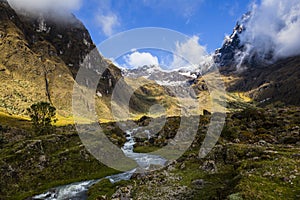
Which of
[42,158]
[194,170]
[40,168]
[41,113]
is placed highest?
[41,113]

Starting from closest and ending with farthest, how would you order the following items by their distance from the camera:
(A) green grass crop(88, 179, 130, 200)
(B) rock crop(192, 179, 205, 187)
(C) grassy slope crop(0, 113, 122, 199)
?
(B) rock crop(192, 179, 205, 187) < (A) green grass crop(88, 179, 130, 200) < (C) grassy slope crop(0, 113, 122, 199)

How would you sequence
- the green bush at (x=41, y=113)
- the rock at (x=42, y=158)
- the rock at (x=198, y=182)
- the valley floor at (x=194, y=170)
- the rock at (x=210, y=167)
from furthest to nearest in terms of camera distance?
1. the green bush at (x=41, y=113)
2. the rock at (x=42, y=158)
3. the rock at (x=210, y=167)
4. the rock at (x=198, y=182)
5. the valley floor at (x=194, y=170)

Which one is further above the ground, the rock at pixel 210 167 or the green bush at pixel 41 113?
the green bush at pixel 41 113

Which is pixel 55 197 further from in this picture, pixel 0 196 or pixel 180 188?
pixel 180 188

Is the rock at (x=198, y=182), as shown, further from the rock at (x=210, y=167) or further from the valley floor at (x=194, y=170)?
the rock at (x=210, y=167)

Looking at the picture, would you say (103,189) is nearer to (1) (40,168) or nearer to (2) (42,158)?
(1) (40,168)

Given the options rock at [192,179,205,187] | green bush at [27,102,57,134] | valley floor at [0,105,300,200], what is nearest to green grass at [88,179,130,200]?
valley floor at [0,105,300,200]

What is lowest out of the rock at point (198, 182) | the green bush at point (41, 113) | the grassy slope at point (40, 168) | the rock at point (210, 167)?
the rock at point (198, 182)

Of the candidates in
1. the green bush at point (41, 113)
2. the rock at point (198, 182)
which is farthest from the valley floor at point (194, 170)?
the green bush at point (41, 113)

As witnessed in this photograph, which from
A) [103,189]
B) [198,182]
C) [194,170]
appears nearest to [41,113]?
[103,189]

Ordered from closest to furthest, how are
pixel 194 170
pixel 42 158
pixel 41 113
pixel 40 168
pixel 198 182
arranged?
pixel 198 182 → pixel 194 170 → pixel 40 168 → pixel 42 158 → pixel 41 113

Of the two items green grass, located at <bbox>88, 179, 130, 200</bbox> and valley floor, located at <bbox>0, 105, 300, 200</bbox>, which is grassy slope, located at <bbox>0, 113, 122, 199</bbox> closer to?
valley floor, located at <bbox>0, 105, 300, 200</bbox>

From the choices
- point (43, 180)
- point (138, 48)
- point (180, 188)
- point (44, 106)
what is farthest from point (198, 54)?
point (44, 106)

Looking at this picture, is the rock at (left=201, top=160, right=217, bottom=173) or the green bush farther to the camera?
the green bush
